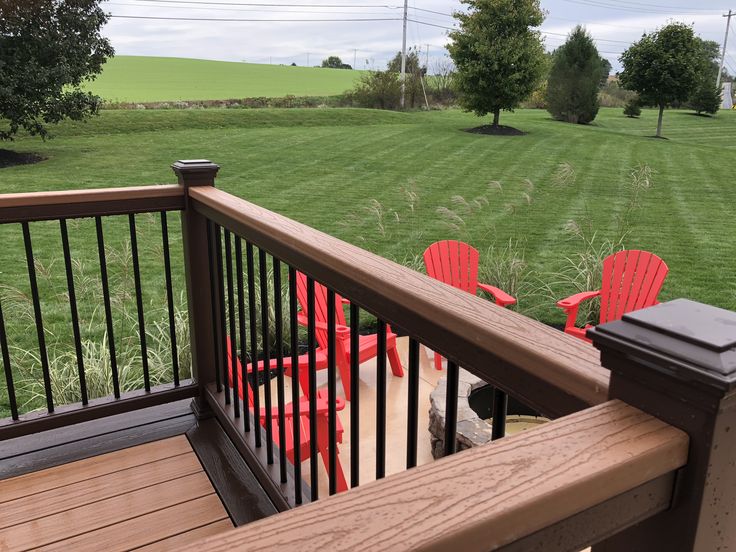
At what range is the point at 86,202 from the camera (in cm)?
240

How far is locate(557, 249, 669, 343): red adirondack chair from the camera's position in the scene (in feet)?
13.5

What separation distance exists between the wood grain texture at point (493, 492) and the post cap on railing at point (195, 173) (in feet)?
6.68

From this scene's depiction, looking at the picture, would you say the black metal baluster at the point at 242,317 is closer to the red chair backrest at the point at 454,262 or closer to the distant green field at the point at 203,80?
the red chair backrest at the point at 454,262

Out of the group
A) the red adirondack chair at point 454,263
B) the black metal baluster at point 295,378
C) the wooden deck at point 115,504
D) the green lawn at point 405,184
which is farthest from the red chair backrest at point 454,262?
the black metal baluster at point 295,378

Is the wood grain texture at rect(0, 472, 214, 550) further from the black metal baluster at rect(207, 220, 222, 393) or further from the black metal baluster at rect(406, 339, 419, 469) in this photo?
the black metal baluster at rect(406, 339, 419, 469)

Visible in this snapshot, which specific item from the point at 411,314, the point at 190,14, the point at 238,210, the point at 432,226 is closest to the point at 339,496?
the point at 411,314

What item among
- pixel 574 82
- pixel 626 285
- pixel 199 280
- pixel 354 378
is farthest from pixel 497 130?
pixel 354 378

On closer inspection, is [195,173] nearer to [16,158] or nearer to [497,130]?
[16,158]

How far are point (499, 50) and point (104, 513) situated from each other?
1653 centimetres

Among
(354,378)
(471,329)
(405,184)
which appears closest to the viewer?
(471,329)

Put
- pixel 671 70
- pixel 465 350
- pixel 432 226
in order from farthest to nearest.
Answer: pixel 671 70
pixel 432 226
pixel 465 350

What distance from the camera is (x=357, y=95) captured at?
2362 centimetres

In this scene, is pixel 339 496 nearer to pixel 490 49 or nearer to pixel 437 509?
pixel 437 509

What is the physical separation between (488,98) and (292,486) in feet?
54.9
